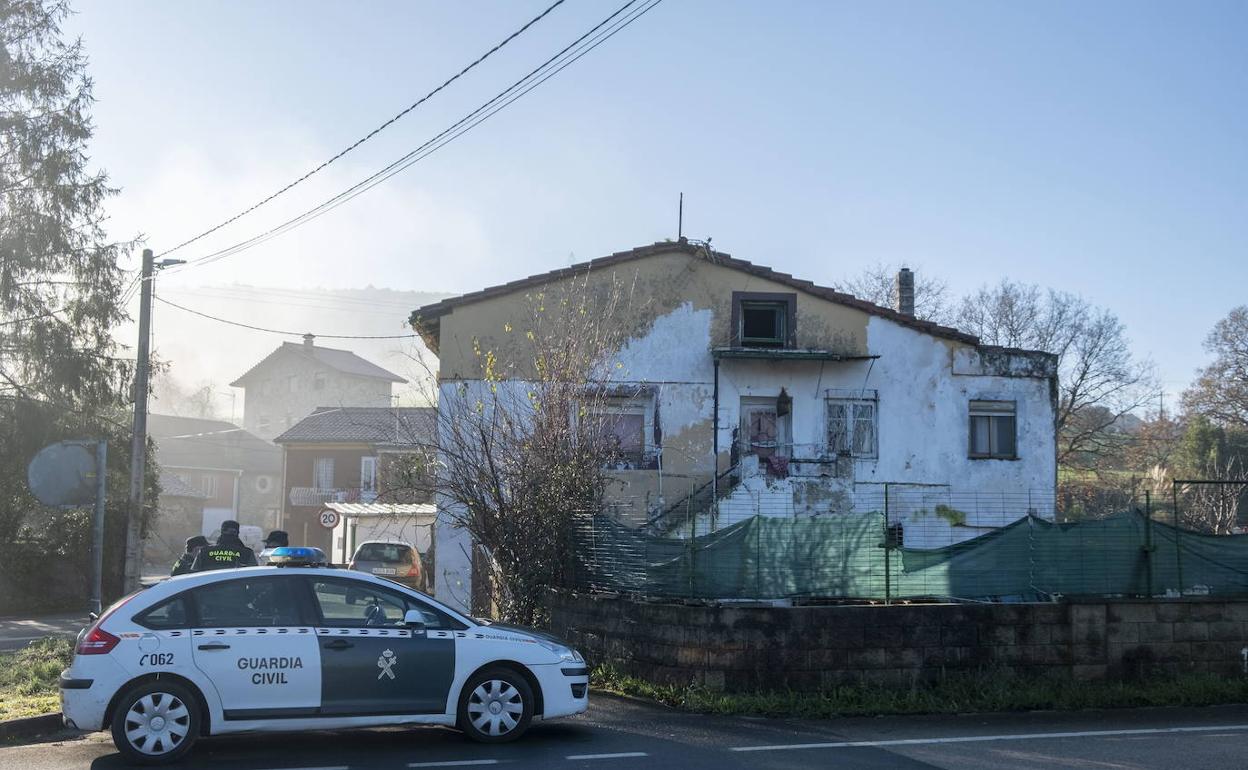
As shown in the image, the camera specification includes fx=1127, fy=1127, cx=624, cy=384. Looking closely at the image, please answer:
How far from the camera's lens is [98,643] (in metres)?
8.40

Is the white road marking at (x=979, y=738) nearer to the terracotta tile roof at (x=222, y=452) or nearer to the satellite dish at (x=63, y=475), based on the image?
the satellite dish at (x=63, y=475)

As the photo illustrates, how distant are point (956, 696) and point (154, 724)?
7485mm

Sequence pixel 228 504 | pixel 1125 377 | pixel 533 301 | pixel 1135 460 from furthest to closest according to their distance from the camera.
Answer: pixel 228 504 < pixel 1135 460 < pixel 1125 377 < pixel 533 301

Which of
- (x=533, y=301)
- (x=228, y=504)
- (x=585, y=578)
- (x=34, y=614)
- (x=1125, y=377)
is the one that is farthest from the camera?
(x=228, y=504)

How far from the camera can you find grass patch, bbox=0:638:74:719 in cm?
1035

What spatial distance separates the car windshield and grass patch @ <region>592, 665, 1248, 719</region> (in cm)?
1429

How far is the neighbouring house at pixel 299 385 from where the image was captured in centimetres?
7419

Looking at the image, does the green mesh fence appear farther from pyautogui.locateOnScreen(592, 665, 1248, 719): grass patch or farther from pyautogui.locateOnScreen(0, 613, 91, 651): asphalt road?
pyautogui.locateOnScreen(0, 613, 91, 651): asphalt road

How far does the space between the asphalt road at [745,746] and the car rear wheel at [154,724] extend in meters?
0.24

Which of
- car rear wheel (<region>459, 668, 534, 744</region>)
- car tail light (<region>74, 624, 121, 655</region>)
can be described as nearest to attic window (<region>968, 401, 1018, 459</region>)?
car rear wheel (<region>459, 668, 534, 744</region>)

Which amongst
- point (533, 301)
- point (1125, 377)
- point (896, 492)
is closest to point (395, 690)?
point (533, 301)

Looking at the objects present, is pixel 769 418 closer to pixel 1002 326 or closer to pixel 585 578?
pixel 585 578

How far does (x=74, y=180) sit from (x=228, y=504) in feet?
128

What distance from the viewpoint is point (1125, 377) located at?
47.1m
